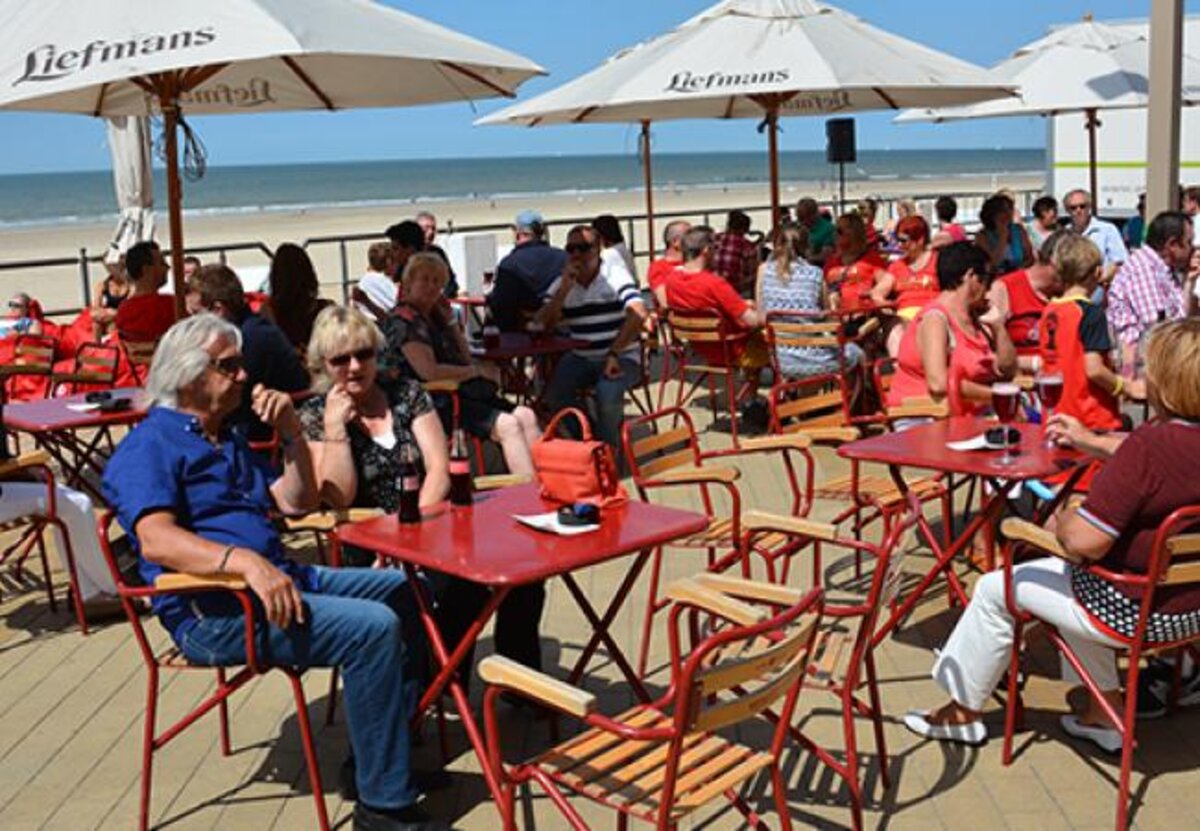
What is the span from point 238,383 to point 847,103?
781cm

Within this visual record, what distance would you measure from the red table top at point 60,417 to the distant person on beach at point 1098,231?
6.55m

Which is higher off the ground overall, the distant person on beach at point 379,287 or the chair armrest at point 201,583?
the distant person on beach at point 379,287

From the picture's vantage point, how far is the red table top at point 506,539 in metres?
3.32

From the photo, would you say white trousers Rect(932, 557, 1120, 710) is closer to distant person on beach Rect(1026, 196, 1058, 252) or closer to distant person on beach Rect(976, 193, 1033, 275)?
distant person on beach Rect(976, 193, 1033, 275)

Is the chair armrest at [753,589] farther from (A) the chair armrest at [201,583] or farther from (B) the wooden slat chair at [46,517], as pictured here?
(B) the wooden slat chair at [46,517]

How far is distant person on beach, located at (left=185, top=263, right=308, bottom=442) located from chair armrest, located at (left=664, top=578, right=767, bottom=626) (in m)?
2.80

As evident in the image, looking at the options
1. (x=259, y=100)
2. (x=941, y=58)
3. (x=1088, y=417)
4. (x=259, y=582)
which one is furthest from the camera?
(x=941, y=58)

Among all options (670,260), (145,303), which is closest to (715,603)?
(145,303)

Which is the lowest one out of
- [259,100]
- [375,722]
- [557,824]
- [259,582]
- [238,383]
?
[557,824]

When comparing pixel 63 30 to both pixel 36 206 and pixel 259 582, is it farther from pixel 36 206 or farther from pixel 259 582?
pixel 36 206

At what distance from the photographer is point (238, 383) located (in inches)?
148

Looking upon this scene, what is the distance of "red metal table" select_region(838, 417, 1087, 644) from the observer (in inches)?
161

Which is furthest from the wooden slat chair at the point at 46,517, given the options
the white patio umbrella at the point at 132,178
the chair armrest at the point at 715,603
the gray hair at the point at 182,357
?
the white patio umbrella at the point at 132,178

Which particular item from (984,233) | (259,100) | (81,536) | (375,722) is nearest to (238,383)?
(375,722)
